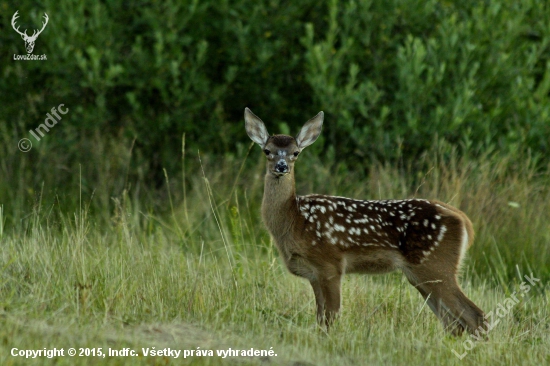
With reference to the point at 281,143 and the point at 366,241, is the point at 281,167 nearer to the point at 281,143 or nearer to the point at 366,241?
the point at 281,143

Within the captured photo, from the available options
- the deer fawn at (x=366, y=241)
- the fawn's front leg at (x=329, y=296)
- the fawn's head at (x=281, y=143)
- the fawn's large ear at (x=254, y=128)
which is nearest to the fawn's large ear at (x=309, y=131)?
the fawn's head at (x=281, y=143)

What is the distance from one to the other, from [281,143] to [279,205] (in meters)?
0.51

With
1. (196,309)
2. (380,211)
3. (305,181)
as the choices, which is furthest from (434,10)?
(196,309)

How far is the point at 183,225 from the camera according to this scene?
33.4 feet

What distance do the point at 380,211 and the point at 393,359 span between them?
1630mm

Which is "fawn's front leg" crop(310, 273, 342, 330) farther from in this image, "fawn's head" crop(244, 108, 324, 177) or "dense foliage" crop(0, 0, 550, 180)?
"dense foliage" crop(0, 0, 550, 180)

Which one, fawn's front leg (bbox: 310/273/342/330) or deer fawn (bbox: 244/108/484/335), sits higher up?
deer fawn (bbox: 244/108/484/335)

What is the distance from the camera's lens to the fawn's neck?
276 inches

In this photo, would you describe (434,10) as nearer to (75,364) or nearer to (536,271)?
(536,271)

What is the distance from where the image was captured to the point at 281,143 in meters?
7.10

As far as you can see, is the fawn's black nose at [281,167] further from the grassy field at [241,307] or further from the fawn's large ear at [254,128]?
the grassy field at [241,307]

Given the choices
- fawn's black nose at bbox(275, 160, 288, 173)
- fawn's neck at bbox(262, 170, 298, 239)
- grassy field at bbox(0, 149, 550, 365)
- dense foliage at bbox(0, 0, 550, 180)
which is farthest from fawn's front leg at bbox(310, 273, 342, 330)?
dense foliage at bbox(0, 0, 550, 180)

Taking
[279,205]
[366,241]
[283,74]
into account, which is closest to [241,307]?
[279,205]

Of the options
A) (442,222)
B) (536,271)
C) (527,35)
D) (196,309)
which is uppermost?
(527,35)
